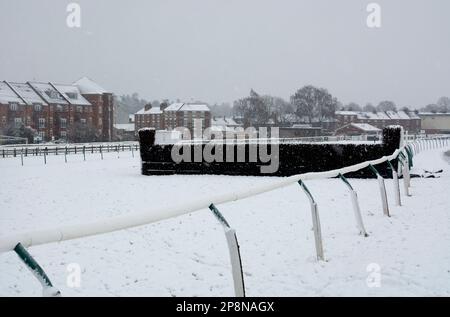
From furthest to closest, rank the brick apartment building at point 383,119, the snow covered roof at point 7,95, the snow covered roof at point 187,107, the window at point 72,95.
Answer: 1. the brick apartment building at point 383,119
2. the snow covered roof at point 187,107
3. the window at point 72,95
4. the snow covered roof at point 7,95

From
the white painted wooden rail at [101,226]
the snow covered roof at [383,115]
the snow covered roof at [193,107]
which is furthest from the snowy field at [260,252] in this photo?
the snow covered roof at [383,115]

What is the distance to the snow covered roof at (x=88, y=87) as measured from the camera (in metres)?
79.4

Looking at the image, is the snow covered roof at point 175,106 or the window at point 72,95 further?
the snow covered roof at point 175,106

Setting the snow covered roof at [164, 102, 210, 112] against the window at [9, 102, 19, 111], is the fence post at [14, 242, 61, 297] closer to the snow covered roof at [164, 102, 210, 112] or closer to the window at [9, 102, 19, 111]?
the window at [9, 102, 19, 111]

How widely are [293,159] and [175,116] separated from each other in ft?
237

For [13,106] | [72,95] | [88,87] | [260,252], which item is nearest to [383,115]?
[88,87]

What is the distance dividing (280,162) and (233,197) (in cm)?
1721

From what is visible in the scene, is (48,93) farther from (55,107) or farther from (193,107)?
(193,107)

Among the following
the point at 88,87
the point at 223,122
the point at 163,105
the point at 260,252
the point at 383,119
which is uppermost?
the point at 88,87

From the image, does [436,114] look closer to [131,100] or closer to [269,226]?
[131,100]

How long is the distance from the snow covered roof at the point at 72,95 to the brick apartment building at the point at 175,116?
18.0m

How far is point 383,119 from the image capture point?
114m

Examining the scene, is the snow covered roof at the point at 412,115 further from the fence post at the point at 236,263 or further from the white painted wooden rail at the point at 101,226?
the fence post at the point at 236,263

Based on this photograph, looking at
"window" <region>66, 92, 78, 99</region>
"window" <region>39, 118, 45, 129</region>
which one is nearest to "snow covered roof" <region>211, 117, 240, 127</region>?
"window" <region>66, 92, 78, 99</region>
